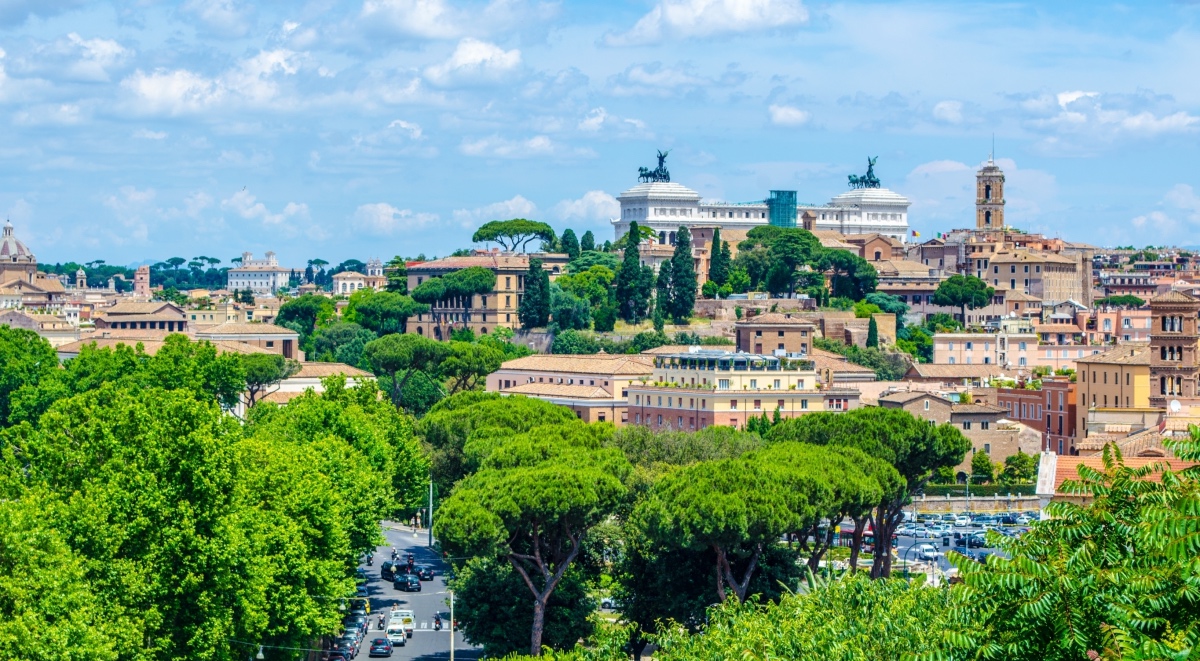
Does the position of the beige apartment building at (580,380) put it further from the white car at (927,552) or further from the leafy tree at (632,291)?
the white car at (927,552)

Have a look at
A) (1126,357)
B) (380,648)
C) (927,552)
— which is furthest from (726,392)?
(380,648)

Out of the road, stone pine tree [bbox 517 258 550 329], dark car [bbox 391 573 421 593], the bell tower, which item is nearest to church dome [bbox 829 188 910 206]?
the bell tower

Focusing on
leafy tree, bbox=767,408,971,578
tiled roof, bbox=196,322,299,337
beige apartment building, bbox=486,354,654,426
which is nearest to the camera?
leafy tree, bbox=767,408,971,578

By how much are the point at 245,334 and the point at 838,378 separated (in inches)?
1654

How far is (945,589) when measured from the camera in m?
31.0

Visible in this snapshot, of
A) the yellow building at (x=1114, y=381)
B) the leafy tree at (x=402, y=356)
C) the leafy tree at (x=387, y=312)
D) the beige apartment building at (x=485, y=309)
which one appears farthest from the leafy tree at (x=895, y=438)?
the leafy tree at (x=387, y=312)

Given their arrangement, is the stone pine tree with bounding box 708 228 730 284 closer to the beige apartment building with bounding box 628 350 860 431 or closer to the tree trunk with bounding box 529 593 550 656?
the beige apartment building with bounding box 628 350 860 431

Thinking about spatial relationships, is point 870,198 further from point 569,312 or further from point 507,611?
point 507,611

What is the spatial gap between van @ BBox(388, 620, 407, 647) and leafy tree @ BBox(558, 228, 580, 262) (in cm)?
9371

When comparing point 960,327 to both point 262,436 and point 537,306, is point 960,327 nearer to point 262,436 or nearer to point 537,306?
point 537,306

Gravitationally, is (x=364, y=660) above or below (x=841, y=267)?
below

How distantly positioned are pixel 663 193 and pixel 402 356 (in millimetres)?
69052

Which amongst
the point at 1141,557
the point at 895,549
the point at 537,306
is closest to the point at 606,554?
the point at 895,549

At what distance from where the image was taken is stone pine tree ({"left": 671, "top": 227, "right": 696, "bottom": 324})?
12156cm
